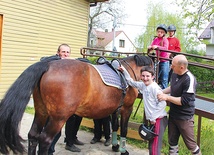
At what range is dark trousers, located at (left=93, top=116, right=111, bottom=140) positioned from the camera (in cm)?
439

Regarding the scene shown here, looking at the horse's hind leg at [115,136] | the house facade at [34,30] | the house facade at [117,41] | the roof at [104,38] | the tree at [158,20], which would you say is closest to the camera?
the horse's hind leg at [115,136]

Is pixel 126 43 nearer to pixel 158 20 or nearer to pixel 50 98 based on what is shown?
pixel 158 20

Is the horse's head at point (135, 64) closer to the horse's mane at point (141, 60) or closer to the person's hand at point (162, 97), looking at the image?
the horse's mane at point (141, 60)

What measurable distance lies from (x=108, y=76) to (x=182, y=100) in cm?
105

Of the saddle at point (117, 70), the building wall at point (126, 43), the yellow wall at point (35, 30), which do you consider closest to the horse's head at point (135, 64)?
the saddle at point (117, 70)

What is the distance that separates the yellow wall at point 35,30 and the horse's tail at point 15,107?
16.9 ft

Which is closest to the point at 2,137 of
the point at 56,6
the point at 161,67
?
the point at 161,67

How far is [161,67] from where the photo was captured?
4.48 meters

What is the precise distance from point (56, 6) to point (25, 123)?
5.06 m

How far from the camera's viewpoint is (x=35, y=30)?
8227mm

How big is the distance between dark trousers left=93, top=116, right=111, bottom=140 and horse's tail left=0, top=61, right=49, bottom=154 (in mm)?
1917

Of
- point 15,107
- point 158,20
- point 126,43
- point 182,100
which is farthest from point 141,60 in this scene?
point 126,43

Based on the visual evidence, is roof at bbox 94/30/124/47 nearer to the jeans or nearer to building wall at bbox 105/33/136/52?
building wall at bbox 105/33/136/52

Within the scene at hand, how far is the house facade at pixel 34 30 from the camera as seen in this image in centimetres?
733
